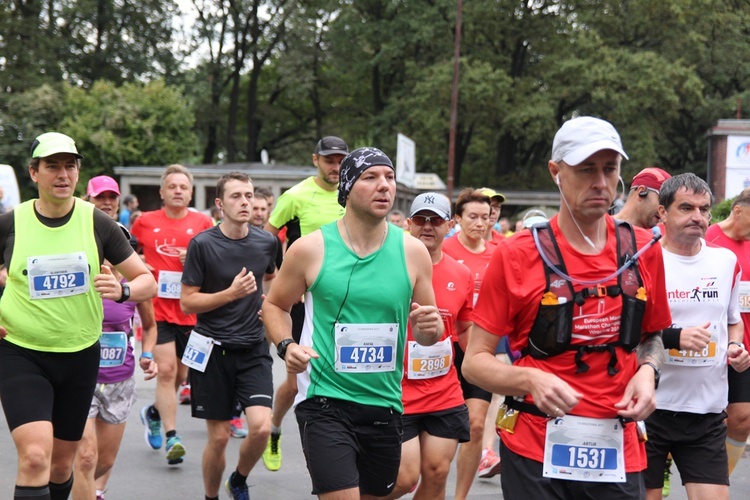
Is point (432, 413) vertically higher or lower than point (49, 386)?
lower

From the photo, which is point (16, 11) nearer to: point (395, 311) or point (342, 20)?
point (342, 20)

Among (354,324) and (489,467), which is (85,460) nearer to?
(354,324)

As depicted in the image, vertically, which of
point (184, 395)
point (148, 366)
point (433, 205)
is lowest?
point (184, 395)

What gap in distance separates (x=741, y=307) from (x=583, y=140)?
3.53m

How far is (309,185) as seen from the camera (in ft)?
27.3

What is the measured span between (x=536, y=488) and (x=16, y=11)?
48088 millimetres

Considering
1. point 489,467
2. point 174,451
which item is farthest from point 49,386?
point 489,467

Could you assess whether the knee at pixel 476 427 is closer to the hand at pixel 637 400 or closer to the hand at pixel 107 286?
the hand at pixel 107 286

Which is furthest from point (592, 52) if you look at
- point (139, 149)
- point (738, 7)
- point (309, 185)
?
point (309, 185)

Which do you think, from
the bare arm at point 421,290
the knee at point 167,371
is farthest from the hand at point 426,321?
the knee at point 167,371

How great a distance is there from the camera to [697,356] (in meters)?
5.54

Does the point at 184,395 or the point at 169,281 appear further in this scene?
the point at 184,395

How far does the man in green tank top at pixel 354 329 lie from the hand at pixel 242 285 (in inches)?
83.7

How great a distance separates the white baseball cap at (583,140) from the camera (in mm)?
3512
